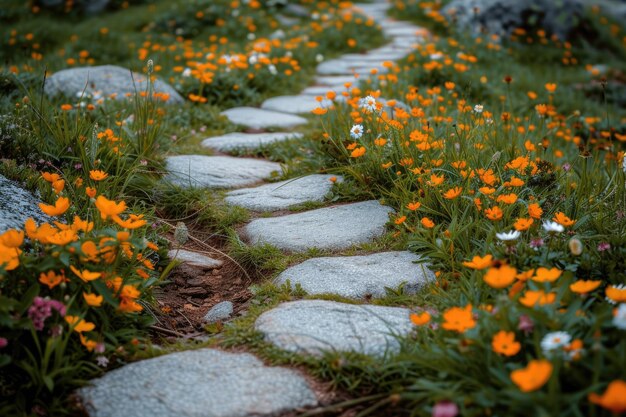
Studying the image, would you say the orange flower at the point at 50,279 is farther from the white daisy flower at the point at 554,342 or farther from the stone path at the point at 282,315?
the white daisy flower at the point at 554,342

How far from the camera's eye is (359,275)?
2.07 m

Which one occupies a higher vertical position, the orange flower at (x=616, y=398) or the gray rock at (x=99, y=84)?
the orange flower at (x=616, y=398)

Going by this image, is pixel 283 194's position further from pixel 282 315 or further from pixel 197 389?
pixel 197 389

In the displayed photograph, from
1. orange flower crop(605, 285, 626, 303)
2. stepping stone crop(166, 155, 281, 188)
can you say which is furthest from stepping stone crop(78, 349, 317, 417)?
stepping stone crop(166, 155, 281, 188)

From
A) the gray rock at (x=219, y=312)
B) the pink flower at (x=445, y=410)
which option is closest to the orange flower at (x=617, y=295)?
the pink flower at (x=445, y=410)

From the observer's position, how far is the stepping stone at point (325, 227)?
2.37m

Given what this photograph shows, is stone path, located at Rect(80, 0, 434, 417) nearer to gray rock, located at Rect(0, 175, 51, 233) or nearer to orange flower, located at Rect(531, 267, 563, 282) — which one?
orange flower, located at Rect(531, 267, 563, 282)

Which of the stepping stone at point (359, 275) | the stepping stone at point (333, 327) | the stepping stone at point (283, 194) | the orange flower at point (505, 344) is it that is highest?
the orange flower at point (505, 344)

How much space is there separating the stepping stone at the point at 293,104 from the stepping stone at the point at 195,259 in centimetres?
229

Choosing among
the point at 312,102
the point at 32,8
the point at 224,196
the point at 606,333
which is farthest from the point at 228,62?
the point at 32,8

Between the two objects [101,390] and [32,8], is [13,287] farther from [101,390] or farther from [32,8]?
[32,8]

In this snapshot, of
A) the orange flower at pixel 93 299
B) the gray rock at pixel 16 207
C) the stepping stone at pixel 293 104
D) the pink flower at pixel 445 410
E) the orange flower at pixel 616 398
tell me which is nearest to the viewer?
the orange flower at pixel 616 398

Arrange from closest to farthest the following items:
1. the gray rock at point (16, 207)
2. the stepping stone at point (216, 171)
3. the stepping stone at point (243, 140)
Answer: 1. the gray rock at point (16, 207)
2. the stepping stone at point (216, 171)
3. the stepping stone at point (243, 140)

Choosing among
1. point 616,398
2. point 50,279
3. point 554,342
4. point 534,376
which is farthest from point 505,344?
point 50,279
